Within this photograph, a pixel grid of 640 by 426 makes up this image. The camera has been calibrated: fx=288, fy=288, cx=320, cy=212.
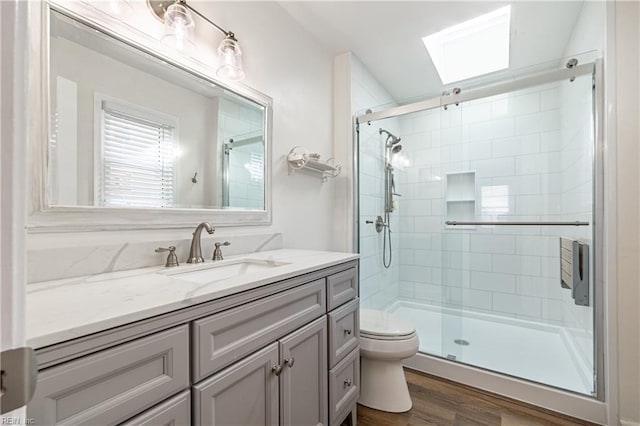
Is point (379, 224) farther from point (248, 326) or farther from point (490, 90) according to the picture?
point (248, 326)

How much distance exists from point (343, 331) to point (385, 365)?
53 cm

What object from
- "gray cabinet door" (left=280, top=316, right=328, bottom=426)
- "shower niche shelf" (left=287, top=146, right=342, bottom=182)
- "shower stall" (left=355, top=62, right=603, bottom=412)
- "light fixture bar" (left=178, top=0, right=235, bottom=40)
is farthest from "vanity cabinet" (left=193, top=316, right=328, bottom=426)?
"light fixture bar" (left=178, top=0, right=235, bottom=40)

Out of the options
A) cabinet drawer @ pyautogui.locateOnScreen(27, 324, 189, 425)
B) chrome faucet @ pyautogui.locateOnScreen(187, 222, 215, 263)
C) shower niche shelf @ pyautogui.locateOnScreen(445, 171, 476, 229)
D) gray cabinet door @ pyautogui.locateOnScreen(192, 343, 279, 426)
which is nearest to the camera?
cabinet drawer @ pyautogui.locateOnScreen(27, 324, 189, 425)

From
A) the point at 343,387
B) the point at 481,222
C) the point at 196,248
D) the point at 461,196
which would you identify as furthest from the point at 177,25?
the point at 481,222

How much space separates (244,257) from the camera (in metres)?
1.48

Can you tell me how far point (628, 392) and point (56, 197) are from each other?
8.71 feet

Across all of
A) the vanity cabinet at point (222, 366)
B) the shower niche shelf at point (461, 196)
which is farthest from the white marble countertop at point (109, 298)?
the shower niche shelf at point (461, 196)

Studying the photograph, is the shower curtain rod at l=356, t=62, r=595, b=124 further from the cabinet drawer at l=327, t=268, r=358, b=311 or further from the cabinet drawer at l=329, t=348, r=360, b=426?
the cabinet drawer at l=329, t=348, r=360, b=426

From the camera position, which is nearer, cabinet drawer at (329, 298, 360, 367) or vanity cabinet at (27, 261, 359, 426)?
vanity cabinet at (27, 261, 359, 426)

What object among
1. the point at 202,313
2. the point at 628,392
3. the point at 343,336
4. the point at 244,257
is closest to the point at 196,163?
the point at 244,257

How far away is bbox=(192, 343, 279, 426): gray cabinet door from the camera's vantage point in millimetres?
764

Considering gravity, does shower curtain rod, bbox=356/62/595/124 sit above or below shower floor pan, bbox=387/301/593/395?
above

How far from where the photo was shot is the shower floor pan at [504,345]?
1.83 meters

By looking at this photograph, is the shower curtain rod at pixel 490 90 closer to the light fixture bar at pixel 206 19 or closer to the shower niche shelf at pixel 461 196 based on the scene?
the shower niche shelf at pixel 461 196
